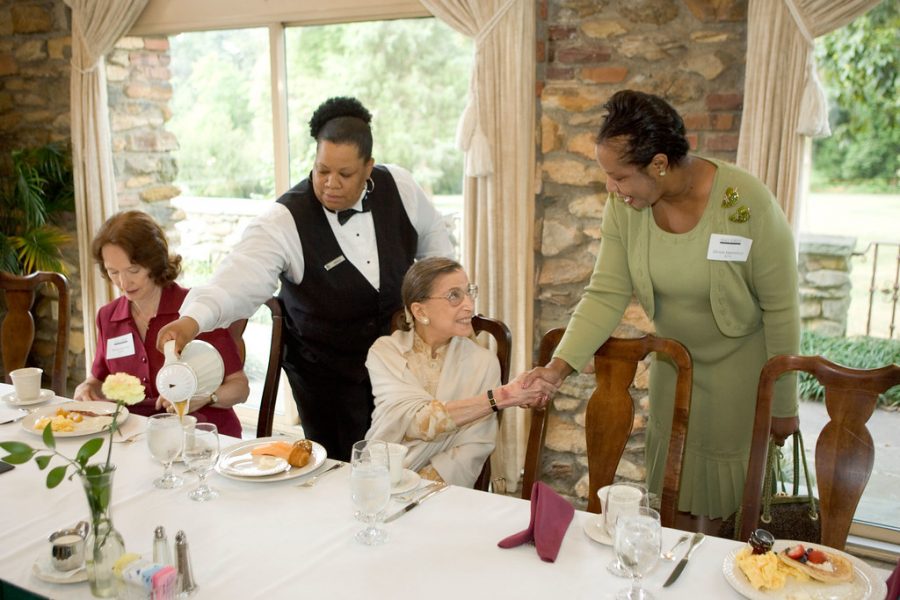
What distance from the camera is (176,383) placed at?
1.79 m

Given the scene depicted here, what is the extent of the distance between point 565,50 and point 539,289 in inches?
36.4

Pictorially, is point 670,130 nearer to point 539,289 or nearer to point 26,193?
point 539,289

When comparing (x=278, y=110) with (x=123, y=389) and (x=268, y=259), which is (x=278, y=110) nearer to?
(x=268, y=259)

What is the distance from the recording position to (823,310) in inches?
125

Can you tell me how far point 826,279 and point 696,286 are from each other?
1.35m

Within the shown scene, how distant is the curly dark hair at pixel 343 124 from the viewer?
90.7 inches

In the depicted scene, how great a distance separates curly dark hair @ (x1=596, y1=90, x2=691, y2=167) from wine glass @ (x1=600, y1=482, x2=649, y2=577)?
79 centimetres

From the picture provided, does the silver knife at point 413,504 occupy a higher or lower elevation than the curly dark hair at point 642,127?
lower

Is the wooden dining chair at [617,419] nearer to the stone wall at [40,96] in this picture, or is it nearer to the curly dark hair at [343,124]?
the curly dark hair at [343,124]

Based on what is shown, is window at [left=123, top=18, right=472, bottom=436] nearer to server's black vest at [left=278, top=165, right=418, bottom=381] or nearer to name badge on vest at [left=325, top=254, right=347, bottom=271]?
server's black vest at [left=278, top=165, right=418, bottom=381]

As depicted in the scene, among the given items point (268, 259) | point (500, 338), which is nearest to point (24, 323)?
point (268, 259)

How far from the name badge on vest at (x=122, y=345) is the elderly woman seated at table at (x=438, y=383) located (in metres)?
0.81

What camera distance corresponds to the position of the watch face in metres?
1.79

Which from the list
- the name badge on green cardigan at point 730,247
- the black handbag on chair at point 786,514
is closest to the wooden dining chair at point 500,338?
the name badge on green cardigan at point 730,247
